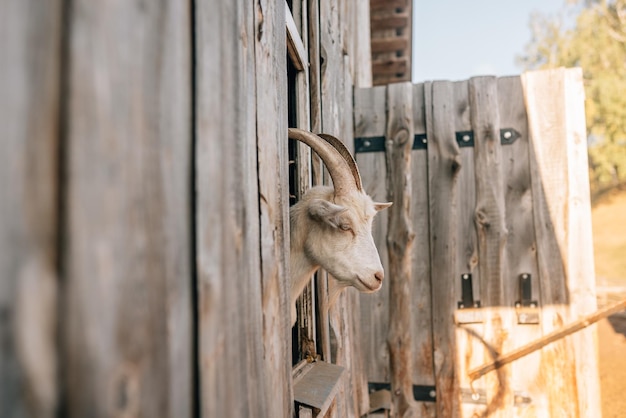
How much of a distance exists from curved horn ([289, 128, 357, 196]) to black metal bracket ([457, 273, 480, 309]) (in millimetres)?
1746

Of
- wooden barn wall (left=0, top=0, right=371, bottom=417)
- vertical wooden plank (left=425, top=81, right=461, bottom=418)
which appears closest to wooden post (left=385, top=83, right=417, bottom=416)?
vertical wooden plank (left=425, top=81, right=461, bottom=418)

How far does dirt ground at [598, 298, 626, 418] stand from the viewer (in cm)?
535

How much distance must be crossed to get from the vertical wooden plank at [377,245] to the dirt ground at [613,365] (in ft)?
11.6

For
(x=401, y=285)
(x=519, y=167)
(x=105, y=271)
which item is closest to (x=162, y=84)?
(x=105, y=271)

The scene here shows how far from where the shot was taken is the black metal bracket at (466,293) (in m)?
3.35

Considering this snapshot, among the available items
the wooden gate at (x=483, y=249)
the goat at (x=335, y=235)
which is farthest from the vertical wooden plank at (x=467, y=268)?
the goat at (x=335, y=235)

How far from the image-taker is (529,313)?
3270 mm

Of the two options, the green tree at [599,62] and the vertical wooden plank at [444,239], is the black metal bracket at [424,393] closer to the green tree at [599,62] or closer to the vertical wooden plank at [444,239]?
the vertical wooden plank at [444,239]

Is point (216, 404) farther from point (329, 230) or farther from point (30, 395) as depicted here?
point (329, 230)

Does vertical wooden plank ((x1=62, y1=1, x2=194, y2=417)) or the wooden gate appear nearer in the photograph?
vertical wooden plank ((x1=62, y1=1, x2=194, y2=417))

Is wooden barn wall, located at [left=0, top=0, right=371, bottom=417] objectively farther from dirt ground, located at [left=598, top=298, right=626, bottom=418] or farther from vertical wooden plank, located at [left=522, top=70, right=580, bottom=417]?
dirt ground, located at [left=598, top=298, right=626, bottom=418]

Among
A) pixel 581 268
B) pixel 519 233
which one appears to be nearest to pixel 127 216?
pixel 519 233

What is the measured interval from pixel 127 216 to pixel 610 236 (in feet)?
80.6

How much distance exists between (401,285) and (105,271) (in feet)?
10.0
